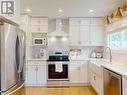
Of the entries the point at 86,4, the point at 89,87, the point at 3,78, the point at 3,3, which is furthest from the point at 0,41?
the point at 89,87

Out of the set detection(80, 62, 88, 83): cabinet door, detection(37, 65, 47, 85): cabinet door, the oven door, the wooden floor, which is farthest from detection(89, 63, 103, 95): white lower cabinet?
detection(37, 65, 47, 85): cabinet door

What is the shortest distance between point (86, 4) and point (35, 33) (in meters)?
2.88

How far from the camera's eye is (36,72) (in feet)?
22.5

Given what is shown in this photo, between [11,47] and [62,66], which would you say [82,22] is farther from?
[11,47]

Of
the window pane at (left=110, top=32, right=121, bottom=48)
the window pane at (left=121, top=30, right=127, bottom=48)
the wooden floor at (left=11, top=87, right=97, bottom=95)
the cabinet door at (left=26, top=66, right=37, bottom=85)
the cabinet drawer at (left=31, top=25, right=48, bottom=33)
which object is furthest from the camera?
the cabinet drawer at (left=31, top=25, right=48, bottom=33)

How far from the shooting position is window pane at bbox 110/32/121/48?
19.5ft

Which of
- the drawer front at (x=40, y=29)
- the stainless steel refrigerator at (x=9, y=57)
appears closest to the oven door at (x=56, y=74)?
the drawer front at (x=40, y=29)

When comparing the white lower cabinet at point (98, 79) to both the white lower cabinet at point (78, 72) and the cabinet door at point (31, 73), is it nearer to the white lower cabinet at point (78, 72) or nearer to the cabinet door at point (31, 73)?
the white lower cabinet at point (78, 72)

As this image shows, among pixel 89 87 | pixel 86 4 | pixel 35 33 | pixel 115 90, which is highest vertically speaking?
pixel 86 4

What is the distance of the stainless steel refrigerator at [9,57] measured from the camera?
2.85 metres

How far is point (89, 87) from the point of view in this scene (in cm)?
668

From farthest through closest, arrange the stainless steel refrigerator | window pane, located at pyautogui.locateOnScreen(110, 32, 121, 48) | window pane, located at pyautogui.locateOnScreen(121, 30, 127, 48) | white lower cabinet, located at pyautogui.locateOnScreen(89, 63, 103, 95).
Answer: window pane, located at pyautogui.locateOnScreen(110, 32, 121, 48) < window pane, located at pyautogui.locateOnScreen(121, 30, 127, 48) < white lower cabinet, located at pyautogui.locateOnScreen(89, 63, 103, 95) < the stainless steel refrigerator

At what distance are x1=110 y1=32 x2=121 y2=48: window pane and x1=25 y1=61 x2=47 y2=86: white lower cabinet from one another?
7.97ft

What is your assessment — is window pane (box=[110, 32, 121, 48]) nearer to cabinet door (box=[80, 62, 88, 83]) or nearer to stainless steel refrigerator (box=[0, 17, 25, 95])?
cabinet door (box=[80, 62, 88, 83])
